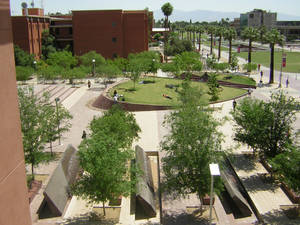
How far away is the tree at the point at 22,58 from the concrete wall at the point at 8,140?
48702mm

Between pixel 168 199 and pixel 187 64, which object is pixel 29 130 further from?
pixel 187 64

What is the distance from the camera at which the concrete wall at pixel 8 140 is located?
548 cm

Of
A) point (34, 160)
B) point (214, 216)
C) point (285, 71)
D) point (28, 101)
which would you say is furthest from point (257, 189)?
point (285, 71)

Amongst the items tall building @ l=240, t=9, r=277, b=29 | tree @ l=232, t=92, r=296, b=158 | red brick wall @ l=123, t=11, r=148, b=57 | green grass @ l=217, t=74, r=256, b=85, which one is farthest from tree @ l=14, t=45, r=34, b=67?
tall building @ l=240, t=9, r=277, b=29

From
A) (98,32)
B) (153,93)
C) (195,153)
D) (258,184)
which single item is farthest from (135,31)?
(195,153)

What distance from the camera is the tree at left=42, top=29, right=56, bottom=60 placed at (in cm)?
5912

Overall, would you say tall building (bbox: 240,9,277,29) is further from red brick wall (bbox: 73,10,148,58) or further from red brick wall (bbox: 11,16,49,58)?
red brick wall (bbox: 11,16,49,58)

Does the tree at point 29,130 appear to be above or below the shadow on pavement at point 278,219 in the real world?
above

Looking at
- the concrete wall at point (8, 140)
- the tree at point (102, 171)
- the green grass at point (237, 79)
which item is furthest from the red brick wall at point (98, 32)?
the concrete wall at point (8, 140)

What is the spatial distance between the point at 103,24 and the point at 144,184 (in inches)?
1881

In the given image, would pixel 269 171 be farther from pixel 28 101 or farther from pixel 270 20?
pixel 270 20

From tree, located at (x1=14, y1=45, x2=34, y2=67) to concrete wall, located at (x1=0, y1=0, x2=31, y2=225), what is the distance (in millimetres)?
48702

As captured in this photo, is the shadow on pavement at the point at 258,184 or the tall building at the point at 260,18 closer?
the shadow on pavement at the point at 258,184

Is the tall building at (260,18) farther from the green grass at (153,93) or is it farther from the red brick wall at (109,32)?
the green grass at (153,93)
